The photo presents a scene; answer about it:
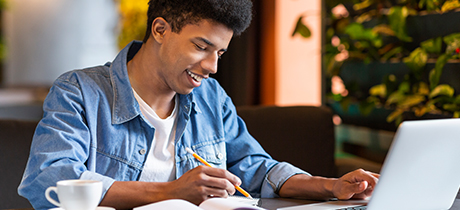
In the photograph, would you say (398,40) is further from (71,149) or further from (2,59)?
(2,59)

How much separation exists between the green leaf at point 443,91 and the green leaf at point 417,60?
13 cm

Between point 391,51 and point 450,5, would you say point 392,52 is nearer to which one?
point 391,51

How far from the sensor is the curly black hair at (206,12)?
116cm

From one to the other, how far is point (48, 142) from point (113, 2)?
4283 millimetres

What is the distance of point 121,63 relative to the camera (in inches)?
49.5

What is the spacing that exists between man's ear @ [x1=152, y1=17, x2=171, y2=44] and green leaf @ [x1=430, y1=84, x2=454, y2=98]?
1100 millimetres

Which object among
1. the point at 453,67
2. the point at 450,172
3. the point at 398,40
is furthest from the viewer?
the point at 398,40

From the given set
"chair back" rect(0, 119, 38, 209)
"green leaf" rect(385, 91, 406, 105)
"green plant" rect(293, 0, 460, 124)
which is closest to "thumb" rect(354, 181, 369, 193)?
"green plant" rect(293, 0, 460, 124)

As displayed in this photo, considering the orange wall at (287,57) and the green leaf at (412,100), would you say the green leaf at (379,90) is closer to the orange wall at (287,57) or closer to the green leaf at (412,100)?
the green leaf at (412,100)

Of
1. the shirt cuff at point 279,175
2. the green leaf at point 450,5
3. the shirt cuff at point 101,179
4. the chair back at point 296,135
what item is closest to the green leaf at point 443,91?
the green leaf at point 450,5

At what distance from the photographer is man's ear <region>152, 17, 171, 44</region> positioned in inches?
48.1

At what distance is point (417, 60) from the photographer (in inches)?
75.1

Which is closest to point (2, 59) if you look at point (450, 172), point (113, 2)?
point (113, 2)

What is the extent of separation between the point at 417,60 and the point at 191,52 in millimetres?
1110
